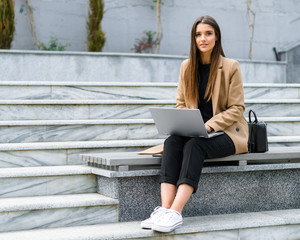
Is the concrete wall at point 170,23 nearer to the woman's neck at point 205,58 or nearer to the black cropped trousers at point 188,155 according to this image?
the woman's neck at point 205,58

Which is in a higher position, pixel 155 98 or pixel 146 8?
pixel 146 8

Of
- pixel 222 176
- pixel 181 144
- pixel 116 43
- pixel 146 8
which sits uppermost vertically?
pixel 146 8

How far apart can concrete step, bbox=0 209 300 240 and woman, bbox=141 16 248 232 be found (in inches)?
8.7

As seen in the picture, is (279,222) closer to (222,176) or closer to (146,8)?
(222,176)

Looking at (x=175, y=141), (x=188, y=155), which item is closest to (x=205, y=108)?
(x=175, y=141)

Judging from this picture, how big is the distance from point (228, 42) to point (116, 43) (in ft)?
6.97

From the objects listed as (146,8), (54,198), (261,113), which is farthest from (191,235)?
(146,8)

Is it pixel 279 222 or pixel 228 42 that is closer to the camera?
pixel 279 222

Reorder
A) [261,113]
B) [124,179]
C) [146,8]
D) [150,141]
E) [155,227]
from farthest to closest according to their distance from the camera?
[146,8]
[261,113]
[150,141]
[124,179]
[155,227]

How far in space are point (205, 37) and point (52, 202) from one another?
5.24ft

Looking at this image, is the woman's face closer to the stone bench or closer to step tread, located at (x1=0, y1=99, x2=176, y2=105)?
the stone bench

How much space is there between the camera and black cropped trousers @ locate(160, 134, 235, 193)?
11.5 ft

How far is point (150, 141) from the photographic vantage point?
A: 4.64 m

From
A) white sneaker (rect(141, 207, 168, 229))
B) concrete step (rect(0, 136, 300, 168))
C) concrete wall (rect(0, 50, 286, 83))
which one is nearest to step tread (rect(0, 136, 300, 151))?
concrete step (rect(0, 136, 300, 168))
